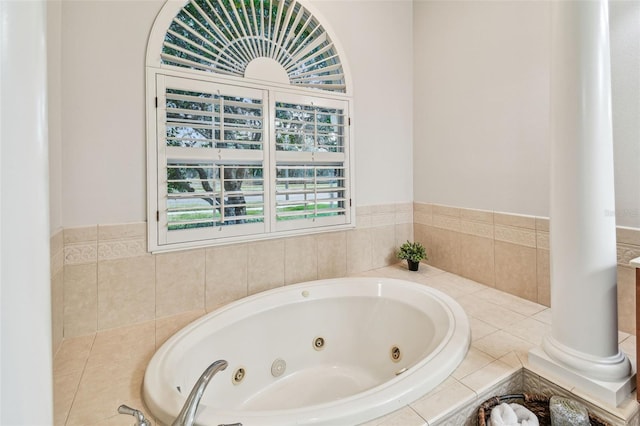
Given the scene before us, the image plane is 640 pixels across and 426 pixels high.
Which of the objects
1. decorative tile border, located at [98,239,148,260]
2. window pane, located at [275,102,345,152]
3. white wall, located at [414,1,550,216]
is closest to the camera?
decorative tile border, located at [98,239,148,260]

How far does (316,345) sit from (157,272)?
39.4 inches

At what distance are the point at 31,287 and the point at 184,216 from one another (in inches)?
56.7

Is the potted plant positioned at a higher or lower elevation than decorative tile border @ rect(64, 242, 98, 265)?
lower

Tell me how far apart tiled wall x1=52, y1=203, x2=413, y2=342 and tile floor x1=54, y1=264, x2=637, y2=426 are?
0.30ft

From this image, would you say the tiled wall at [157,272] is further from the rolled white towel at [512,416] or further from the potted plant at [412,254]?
the rolled white towel at [512,416]

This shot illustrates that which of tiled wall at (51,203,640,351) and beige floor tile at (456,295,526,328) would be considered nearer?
tiled wall at (51,203,640,351)

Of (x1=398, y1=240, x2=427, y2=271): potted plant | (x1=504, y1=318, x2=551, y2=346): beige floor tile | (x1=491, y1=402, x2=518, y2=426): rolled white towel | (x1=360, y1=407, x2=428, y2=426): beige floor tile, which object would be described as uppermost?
(x1=398, y1=240, x2=427, y2=271): potted plant

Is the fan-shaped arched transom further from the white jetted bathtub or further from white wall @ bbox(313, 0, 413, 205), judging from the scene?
the white jetted bathtub

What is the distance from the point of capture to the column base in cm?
98

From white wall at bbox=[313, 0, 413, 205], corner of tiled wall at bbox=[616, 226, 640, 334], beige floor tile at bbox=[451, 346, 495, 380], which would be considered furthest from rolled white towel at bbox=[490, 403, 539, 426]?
white wall at bbox=[313, 0, 413, 205]

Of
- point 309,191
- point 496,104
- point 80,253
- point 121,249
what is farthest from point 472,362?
point 80,253

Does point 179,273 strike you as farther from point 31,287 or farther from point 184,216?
point 31,287

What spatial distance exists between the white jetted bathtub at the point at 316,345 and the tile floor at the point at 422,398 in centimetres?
7

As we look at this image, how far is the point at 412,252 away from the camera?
2.26 metres
